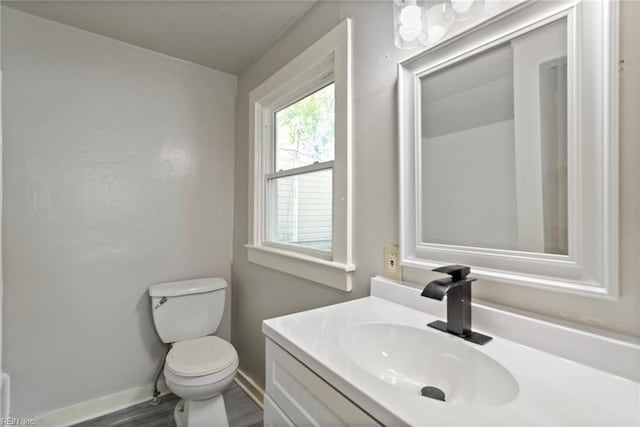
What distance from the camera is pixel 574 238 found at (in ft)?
2.23

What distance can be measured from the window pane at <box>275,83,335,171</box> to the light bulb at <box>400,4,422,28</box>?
1.80 ft

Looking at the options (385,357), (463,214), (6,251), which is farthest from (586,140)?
(6,251)

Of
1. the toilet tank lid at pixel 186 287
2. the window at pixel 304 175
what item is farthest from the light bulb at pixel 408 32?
the toilet tank lid at pixel 186 287

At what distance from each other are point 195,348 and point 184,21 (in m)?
1.84

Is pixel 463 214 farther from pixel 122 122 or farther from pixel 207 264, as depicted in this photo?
pixel 122 122

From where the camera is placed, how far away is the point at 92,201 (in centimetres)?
178

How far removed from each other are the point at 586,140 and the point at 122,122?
2.25 meters

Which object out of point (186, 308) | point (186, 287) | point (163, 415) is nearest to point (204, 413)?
point (163, 415)

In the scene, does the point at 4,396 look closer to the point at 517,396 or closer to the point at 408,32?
the point at 517,396

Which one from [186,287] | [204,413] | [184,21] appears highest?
[184,21]

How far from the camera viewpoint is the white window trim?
1.28m

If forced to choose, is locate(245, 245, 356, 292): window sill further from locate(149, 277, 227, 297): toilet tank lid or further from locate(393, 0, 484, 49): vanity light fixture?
locate(393, 0, 484, 49): vanity light fixture

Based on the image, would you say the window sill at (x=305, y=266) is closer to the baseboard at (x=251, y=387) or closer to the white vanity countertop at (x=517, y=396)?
the white vanity countertop at (x=517, y=396)

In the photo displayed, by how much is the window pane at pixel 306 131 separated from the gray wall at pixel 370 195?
0.26 metres
